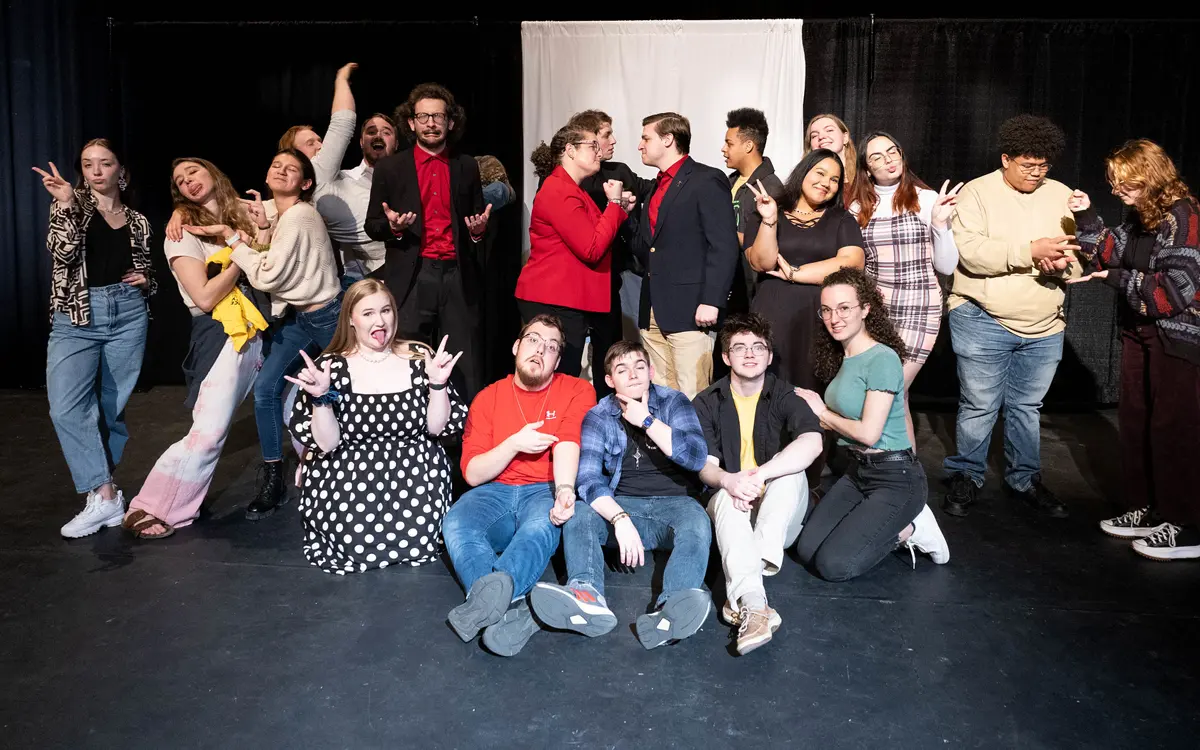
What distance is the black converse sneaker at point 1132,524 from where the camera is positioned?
12.7 ft

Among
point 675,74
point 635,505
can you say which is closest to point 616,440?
point 635,505

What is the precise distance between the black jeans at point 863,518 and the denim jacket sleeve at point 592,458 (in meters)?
0.77

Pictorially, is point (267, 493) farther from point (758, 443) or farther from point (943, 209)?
point (943, 209)

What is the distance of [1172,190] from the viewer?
3625 mm

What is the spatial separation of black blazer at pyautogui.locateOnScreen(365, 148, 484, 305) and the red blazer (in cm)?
28

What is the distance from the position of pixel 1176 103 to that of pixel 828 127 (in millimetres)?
2816

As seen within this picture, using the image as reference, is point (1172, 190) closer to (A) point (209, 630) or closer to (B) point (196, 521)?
(A) point (209, 630)

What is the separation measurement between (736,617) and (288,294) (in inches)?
87.6

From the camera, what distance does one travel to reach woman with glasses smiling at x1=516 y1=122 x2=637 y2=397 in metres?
4.25

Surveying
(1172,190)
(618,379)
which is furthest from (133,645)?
(1172,190)

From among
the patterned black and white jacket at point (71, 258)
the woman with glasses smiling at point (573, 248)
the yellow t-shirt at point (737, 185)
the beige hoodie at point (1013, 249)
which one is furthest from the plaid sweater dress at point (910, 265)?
the patterned black and white jacket at point (71, 258)

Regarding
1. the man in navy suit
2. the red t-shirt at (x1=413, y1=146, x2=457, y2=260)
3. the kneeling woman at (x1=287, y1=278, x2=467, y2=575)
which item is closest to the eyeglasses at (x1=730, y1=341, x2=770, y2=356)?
the man in navy suit

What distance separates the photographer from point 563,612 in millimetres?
2975

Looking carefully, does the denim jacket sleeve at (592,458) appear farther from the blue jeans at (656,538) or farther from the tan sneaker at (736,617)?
the tan sneaker at (736,617)
